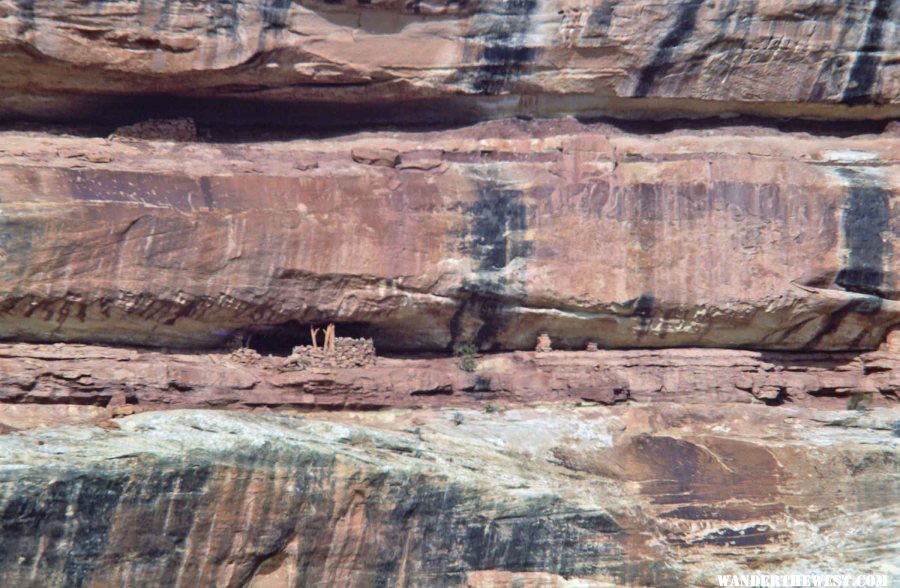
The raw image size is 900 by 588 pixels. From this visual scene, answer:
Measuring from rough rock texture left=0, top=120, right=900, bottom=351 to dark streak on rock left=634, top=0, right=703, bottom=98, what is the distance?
0.75 meters

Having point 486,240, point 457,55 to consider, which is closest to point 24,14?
point 457,55

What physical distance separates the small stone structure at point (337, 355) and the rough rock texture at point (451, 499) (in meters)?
0.82

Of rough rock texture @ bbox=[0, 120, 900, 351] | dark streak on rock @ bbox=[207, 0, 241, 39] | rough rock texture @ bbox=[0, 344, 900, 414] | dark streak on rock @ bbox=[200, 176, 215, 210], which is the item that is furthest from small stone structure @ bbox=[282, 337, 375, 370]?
dark streak on rock @ bbox=[207, 0, 241, 39]

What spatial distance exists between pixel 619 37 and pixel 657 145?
148cm

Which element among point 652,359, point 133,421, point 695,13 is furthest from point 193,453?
point 695,13

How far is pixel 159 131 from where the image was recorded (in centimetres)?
1359

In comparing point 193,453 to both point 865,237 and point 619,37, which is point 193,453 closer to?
point 619,37

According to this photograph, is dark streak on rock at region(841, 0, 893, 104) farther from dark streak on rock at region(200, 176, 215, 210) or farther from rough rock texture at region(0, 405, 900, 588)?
dark streak on rock at region(200, 176, 215, 210)

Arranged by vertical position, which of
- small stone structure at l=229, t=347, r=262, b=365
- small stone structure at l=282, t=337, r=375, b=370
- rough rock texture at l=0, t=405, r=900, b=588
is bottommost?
rough rock texture at l=0, t=405, r=900, b=588

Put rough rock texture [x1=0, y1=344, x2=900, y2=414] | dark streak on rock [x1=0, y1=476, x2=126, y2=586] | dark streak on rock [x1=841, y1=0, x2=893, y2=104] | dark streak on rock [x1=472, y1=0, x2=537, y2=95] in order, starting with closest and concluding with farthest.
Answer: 1. dark streak on rock [x1=0, y1=476, x2=126, y2=586]
2. rough rock texture [x1=0, y1=344, x2=900, y2=414]
3. dark streak on rock [x1=472, y1=0, x2=537, y2=95]
4. dark streak on rock [x1=841, y1=0, x2=893, y2=104]

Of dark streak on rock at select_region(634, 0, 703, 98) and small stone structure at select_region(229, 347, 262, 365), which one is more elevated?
dark streak on rock at select_region(634, 0, 703, 98)

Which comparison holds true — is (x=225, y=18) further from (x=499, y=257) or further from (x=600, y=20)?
(x=600, y=20)

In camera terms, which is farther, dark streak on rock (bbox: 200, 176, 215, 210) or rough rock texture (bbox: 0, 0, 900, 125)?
rough rock texture (bbox: 0, 0, 900, 125)

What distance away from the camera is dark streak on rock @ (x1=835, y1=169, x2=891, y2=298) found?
1330 centimetres
